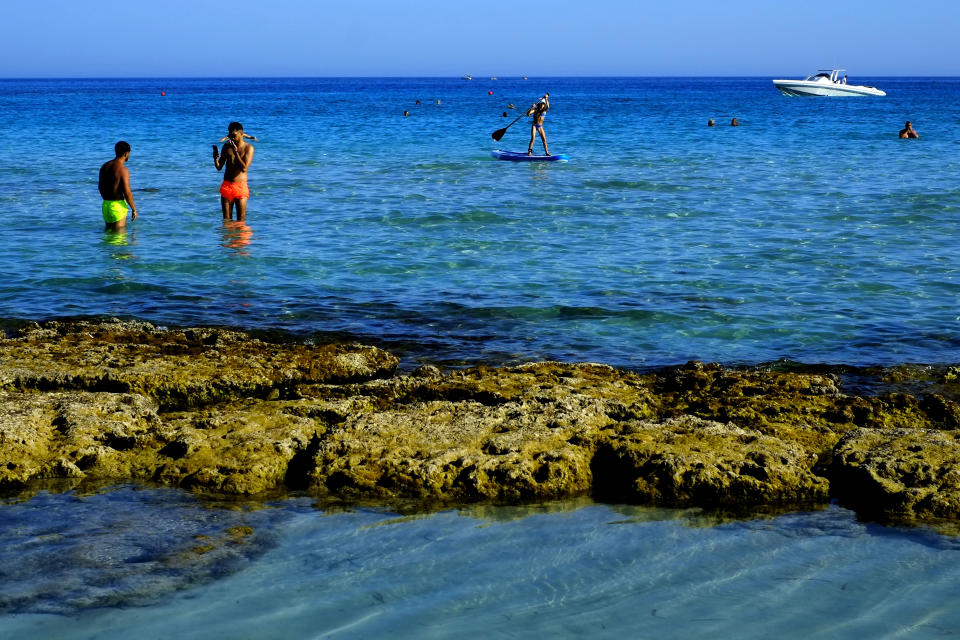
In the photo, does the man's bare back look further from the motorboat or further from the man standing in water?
the motorboat

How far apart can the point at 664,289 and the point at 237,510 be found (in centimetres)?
700

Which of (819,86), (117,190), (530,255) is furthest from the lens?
(819,86)

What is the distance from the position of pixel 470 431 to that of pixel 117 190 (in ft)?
32.2

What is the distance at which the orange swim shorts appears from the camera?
49.2ft

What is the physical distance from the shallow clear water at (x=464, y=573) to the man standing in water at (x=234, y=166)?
935 cm

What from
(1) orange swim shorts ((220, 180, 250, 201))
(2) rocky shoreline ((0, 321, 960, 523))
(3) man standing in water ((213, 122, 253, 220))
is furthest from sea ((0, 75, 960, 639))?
(1) orange swim shorts ((220, 180, 250, 201))

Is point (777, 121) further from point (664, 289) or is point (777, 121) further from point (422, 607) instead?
point (422, 607)

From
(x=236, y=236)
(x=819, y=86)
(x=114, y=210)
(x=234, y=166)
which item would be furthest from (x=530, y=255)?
(x=819, y=86)

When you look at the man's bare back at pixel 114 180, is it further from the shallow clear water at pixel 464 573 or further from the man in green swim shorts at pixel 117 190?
the shallow clear water at pixel 464 573

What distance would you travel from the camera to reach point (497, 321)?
31.7ft

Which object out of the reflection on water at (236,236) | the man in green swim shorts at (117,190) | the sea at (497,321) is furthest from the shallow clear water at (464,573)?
the man in green swim shorts at (117,190)

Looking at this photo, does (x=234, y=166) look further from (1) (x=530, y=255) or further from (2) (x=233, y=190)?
(1) (x=530, y=255)

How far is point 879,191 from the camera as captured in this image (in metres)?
19.3

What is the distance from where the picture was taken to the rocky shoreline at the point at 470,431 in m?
5.30
